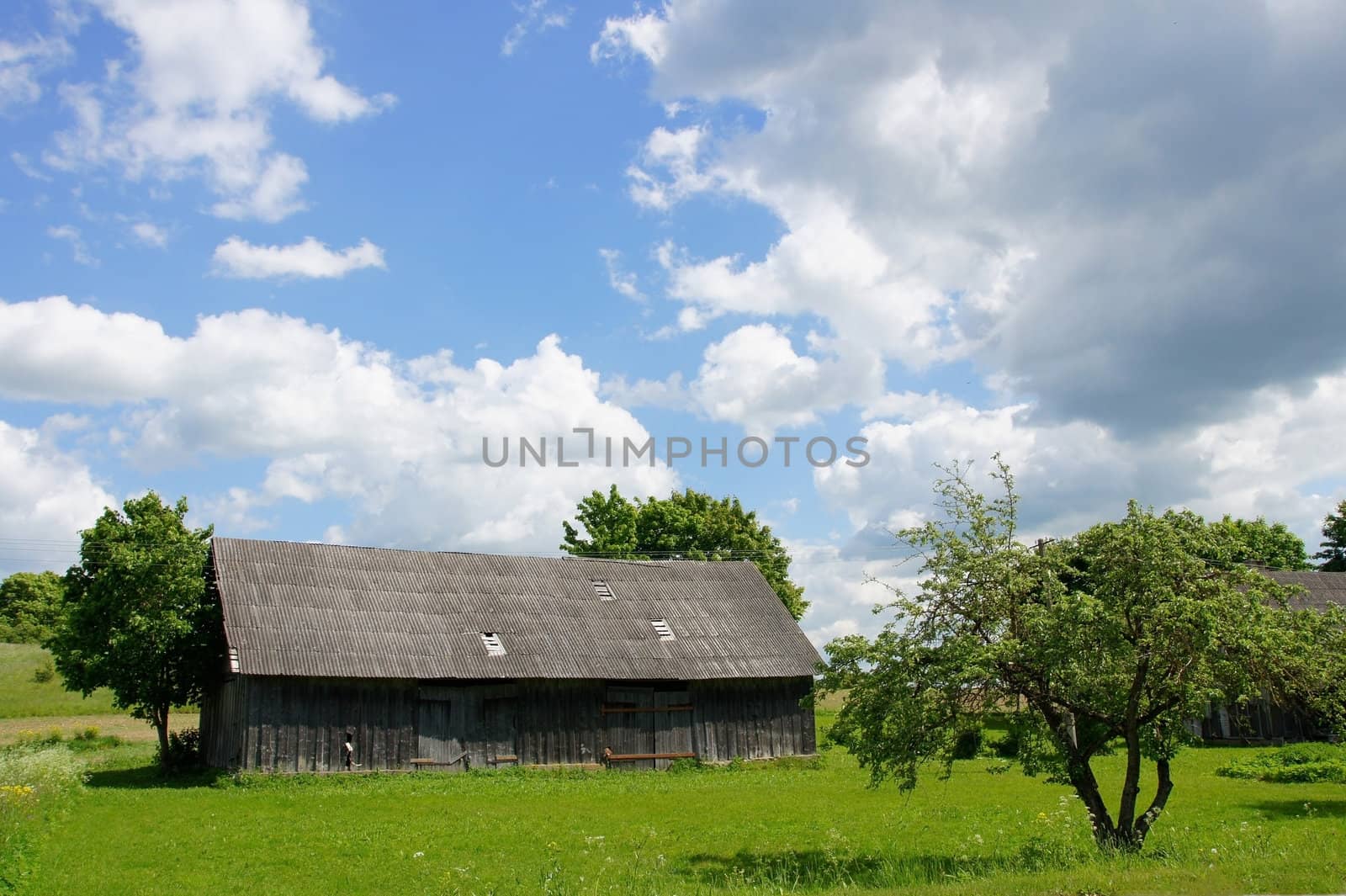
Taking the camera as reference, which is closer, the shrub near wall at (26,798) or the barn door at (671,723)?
the shrub near wall at (26,798)

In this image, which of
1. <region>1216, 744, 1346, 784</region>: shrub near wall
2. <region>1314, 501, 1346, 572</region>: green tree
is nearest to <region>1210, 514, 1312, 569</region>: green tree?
<region>1314, 501, 1346, 572</region>: green tree

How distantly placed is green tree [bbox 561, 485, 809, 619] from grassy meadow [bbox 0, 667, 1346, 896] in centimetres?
2952

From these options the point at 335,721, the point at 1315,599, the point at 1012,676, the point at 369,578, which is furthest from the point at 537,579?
the point at 1315,599

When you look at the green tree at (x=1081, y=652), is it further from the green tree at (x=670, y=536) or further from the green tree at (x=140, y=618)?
the green tree at (x=670, y=536)

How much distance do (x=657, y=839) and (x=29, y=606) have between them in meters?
91.6

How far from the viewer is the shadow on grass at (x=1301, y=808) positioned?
722 inches

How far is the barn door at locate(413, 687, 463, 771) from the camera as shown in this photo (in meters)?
29.2

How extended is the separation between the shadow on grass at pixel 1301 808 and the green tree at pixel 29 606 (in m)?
86.9

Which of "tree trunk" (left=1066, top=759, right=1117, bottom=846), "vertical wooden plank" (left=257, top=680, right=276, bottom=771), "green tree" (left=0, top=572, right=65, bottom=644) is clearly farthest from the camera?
"green tree" (left=0, top=572, right=65, bottom=644)

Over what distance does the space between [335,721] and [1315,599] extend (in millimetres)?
36657

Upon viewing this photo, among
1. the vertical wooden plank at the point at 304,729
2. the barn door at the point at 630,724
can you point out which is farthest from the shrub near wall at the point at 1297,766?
the vertical wooden plank at the point at 304,729

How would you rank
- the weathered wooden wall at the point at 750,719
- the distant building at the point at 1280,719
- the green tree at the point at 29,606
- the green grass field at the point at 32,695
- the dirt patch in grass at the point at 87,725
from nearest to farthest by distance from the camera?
the weathered wooden wall at the point at 750,719 → the distant building at the point at 1280,719 → the dirt patch in grass at the point at 87,725 → the green grass field at the point at 32,695 → the green tree at the point at 29,606

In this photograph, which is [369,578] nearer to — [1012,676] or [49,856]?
[49,856]

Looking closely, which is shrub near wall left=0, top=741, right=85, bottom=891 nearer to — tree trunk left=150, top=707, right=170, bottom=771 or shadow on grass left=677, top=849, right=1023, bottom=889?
tree trunk left=150, top=707, right=170, bottom=771
